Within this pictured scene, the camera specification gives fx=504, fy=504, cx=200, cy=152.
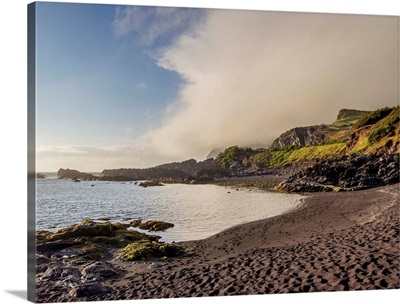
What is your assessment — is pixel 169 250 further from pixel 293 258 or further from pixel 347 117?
pixel 347 117

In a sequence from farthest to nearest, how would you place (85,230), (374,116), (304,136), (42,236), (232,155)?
(374,116), (304,136), (232,155), (85,230), (42,236)

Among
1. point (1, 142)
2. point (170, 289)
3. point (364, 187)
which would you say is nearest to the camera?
point (170, 289)

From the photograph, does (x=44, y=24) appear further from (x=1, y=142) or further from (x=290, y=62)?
(x=290, y=62)

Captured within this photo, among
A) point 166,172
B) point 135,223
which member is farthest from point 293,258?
point 135,223

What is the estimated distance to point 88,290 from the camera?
8.20 meters

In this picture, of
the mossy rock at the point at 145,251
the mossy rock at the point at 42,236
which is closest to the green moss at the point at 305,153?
the mossy rock at the point at 145,251

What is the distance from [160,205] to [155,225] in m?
0.39

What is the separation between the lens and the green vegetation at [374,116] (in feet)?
33.4

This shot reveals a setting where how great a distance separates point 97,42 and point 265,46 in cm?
317

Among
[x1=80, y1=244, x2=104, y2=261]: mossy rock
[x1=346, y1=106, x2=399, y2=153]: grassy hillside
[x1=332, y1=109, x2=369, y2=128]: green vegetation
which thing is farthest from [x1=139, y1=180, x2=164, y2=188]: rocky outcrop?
[x1=346, y1=106, x2=399, y2=153]: grassy hillside

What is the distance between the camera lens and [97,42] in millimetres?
9094

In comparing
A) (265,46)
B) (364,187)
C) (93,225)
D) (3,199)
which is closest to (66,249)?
(93,225)

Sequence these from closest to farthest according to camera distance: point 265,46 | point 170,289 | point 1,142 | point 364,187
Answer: point 170,289
point 1,142
point 265,46
point 364,187

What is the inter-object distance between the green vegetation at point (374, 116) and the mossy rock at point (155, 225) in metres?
4.38
